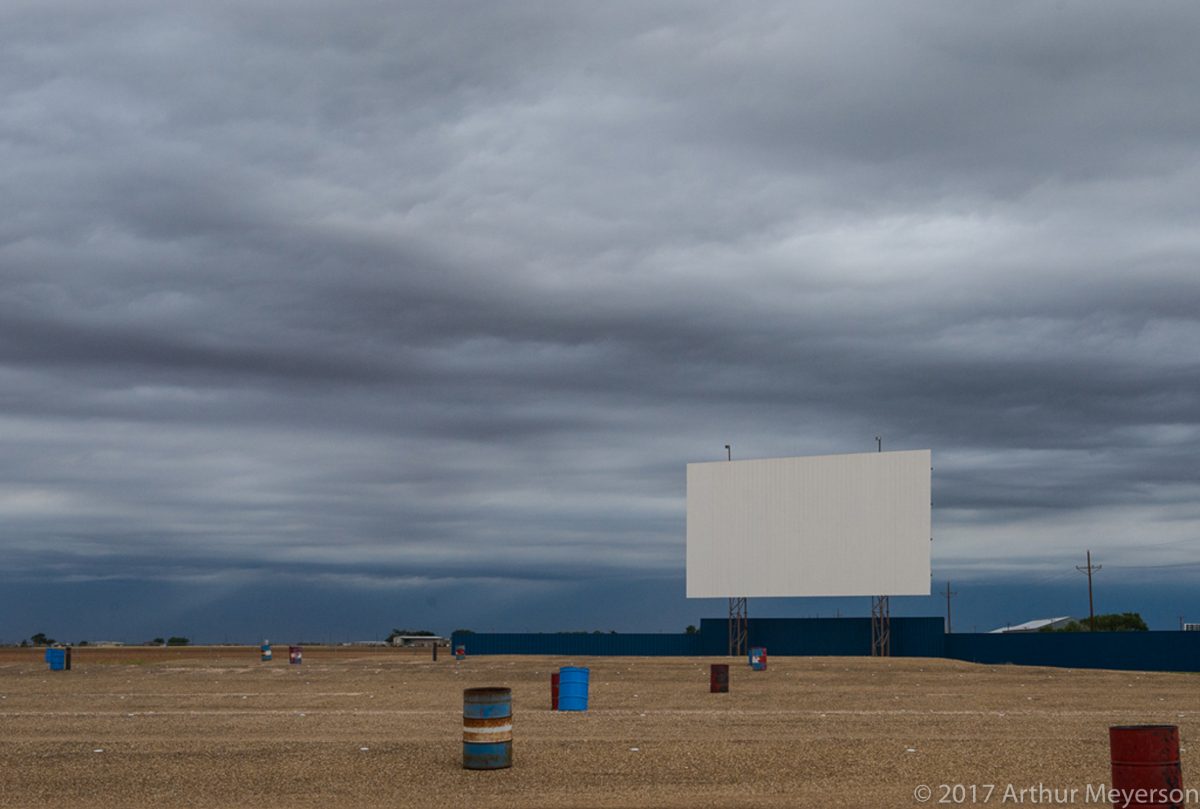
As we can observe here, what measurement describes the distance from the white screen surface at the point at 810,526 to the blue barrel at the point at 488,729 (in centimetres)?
4545

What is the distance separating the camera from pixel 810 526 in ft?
201

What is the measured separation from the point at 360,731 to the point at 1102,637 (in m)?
45.4

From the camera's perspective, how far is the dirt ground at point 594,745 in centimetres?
1470

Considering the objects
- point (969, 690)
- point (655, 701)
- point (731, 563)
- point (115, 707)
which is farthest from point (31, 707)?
point (731, 563)

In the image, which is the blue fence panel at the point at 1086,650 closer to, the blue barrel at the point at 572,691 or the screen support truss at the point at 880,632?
the screen support truss at the point at 880,632

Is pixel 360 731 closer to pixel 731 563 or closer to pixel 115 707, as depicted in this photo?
pixel 115 707

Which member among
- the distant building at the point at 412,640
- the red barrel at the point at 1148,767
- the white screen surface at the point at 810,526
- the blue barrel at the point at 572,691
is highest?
the white screen surface at the point at 810,526

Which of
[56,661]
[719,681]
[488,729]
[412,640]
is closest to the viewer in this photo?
[488,729]

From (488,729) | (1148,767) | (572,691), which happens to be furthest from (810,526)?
(1148,767)

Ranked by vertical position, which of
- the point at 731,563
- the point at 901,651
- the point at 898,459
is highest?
the point at 898,459

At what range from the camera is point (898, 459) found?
59844 millimetres

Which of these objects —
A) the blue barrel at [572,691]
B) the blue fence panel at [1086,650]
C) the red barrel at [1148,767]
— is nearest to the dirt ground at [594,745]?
the blue barrel at [572,691]

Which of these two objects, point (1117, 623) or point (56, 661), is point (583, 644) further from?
point (1117, 623)

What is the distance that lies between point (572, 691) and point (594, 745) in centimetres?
710
